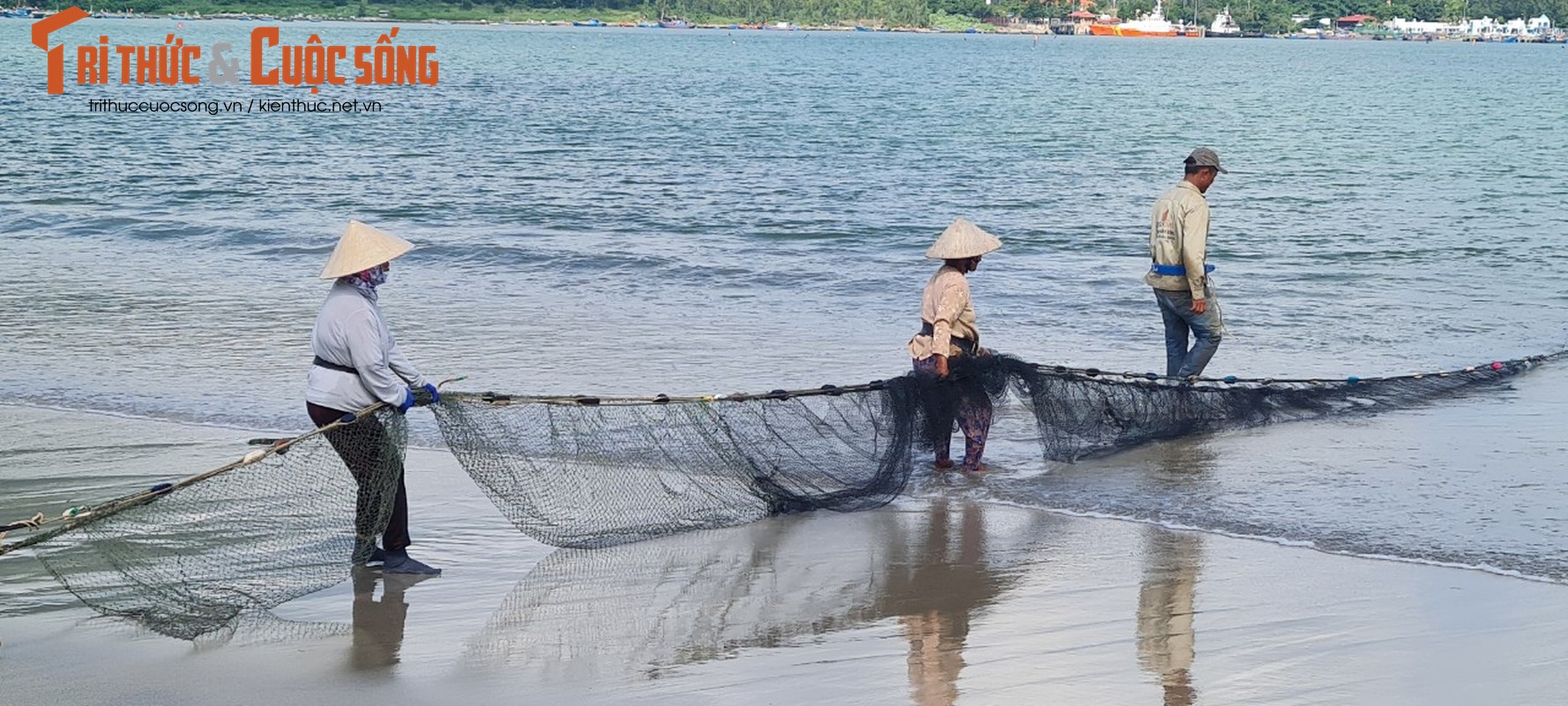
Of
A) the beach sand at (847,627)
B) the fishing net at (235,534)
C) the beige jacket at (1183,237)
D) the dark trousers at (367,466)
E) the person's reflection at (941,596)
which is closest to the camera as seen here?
the beach sand at (847,627)

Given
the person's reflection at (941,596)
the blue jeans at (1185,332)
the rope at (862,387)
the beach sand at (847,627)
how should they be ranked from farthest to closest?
the blue jeans at (1185,332) < the rope at (862,387) < the person's reflection at (941,596) < the beach sand at (847,627)

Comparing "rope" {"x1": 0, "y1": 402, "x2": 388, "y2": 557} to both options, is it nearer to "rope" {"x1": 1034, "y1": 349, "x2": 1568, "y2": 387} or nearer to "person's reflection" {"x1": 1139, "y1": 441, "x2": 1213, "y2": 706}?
"person's reflection" {"x1": 1139, "y1": 441, "x2": 1213, "y2": 706}

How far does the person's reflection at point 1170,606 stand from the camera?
5.43 metres

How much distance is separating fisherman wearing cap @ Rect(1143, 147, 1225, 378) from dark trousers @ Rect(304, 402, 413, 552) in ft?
14.2

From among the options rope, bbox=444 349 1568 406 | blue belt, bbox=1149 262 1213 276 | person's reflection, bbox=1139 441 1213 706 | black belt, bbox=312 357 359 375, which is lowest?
person's reflection, bbox=1139 441 1213 706

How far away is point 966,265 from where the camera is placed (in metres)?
7.86

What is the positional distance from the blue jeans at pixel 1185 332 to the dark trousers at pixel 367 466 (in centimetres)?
454

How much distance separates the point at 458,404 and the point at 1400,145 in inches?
1467

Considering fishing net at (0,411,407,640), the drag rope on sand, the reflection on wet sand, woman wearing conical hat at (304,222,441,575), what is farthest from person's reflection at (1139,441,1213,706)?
fishing net at (0,411,407,640)

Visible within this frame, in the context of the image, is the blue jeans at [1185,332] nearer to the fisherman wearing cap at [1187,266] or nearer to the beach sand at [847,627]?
the fisherman wearing cap at [1187,266]

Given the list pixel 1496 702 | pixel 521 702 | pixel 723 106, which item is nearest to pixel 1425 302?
pixel 1496 702

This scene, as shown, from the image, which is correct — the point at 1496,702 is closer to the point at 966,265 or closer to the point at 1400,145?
the point at 966,265

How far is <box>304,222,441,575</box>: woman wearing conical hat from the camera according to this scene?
6.05 metres

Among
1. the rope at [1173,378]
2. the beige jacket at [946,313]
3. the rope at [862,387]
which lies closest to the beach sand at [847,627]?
the rope at [862,387]
